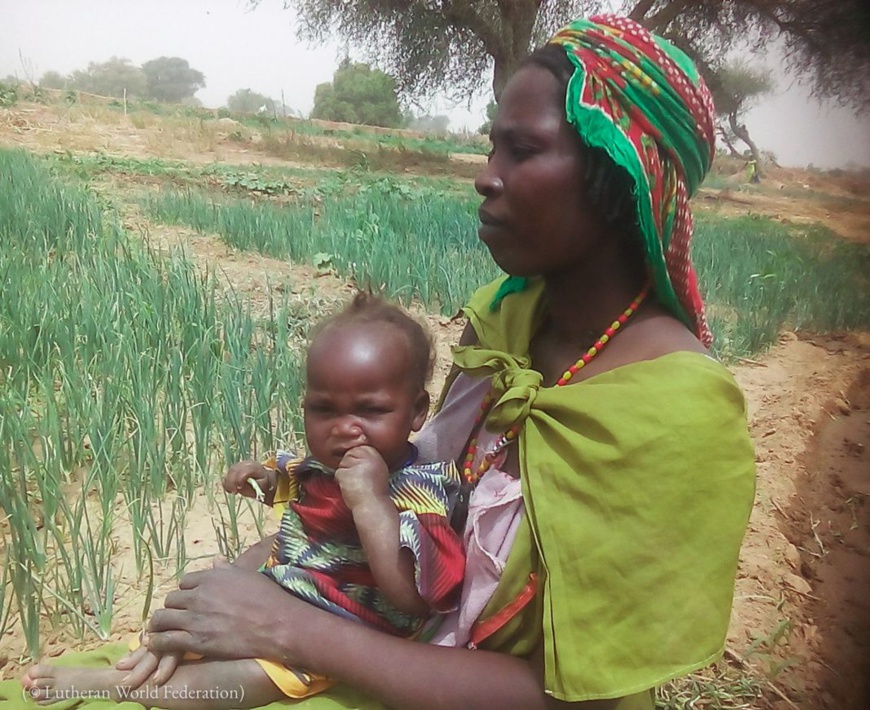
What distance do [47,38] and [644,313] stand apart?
1.33 m

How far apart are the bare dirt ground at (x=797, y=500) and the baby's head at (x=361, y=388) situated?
1.72 ft

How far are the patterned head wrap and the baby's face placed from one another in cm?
42

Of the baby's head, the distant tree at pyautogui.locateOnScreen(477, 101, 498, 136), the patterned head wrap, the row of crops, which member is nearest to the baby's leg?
the row of crops

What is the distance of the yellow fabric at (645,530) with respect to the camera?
819 mm

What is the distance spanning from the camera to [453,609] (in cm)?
98

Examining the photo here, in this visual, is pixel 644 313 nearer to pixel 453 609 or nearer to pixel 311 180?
pixel 453 609

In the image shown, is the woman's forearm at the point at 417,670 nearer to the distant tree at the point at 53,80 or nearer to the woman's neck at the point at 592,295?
the woman's neck at the point at 592,295

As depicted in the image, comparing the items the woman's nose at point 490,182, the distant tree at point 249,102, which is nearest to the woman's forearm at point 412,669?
the woman's nose at point 490,182

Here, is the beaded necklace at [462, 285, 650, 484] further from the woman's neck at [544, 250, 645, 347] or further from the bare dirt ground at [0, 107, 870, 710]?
the bare dirt ground at [0, 107, 870, 710]

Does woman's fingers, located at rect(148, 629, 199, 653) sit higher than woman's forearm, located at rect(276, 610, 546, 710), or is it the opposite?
woman's forearm, located at rect(276, 610, 546, 710)

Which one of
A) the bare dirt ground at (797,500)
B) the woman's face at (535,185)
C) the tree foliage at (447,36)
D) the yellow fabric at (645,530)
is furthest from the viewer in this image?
the tree foliage at (447,36)

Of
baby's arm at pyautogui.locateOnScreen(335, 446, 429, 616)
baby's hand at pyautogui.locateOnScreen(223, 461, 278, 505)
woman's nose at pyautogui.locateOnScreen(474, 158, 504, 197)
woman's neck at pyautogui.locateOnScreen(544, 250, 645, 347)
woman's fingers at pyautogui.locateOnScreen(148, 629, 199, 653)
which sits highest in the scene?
woman's nose at pyautogui.locateOnScreen(474, 158, 504, 197)

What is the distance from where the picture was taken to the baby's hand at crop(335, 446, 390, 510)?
0.96m

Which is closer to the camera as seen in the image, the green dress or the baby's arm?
the green dress
